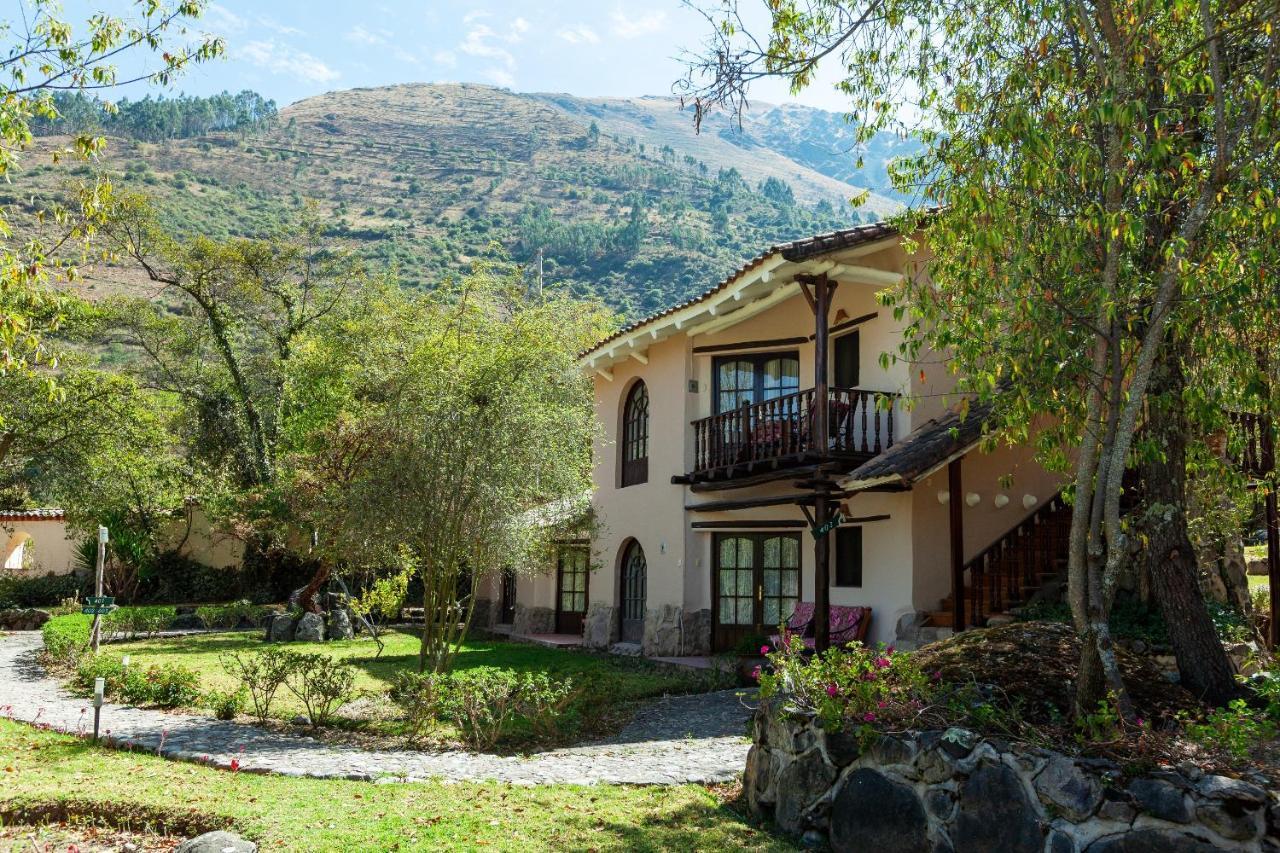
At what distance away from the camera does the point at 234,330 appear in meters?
29.4

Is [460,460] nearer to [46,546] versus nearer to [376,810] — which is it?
[376,810]

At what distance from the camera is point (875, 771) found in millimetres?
5812

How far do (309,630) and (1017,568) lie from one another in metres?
15.0

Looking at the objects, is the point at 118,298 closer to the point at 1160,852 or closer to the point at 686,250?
the point at 1160,852

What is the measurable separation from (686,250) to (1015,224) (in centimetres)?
6622

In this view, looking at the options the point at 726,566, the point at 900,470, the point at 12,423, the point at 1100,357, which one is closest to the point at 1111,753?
the point at 1100,357

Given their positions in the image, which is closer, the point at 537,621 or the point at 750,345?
the point at 750,345

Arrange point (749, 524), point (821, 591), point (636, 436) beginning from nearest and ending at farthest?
point (821, 591)
point (749, 524)
point (636, 436)

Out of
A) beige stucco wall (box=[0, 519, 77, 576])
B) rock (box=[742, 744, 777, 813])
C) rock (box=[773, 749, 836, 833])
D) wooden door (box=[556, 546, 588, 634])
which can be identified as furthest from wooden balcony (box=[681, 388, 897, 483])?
beige stucco wall (box=[0, 519, 77, 576])

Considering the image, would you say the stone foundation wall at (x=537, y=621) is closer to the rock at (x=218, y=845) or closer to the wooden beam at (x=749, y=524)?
the wooden beam at (x=749, y=524)

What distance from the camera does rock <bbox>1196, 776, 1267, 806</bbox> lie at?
4586 mm

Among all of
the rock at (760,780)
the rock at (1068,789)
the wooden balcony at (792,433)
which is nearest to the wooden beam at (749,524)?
the wooden balcony at (792,433)

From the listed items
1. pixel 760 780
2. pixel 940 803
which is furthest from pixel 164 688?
pixel 940 803

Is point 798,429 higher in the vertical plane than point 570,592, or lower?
higher
